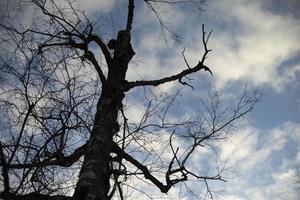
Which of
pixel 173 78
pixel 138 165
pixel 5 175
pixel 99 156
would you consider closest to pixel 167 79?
pixel 173 78

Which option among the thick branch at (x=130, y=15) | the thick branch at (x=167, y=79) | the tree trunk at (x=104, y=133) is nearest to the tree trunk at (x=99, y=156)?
the tree trunk at (x=104, y=133)

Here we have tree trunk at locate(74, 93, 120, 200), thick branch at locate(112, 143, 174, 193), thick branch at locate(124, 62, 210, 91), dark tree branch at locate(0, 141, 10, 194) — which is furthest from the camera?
thick branch at locate(124, 62, 210, 91)

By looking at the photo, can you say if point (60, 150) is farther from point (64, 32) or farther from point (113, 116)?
point (64, 32)

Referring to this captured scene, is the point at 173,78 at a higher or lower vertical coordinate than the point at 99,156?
higher

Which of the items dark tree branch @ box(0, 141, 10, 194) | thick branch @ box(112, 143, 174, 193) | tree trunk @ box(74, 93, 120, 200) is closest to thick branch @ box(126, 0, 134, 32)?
tree trunk @ box(74, 93, 120, 200)

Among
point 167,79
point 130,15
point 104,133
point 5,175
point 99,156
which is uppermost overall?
point 130,15

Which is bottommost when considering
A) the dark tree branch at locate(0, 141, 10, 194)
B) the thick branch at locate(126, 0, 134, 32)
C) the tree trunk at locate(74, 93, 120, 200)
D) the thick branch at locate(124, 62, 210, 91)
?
the dark tree branch at locate(0, 141, 10, 194)

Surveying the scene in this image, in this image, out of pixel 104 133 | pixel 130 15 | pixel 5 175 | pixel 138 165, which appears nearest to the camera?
pixel 5 175

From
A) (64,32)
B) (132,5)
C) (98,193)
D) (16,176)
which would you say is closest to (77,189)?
(98,193)

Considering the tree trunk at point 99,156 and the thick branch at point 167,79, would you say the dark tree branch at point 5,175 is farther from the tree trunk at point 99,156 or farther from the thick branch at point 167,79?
the thick branch at point 167,79

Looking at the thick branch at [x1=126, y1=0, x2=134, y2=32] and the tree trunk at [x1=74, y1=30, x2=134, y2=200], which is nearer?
the tree trunk at [x1=74, y1=30, x2=134, y2=200]

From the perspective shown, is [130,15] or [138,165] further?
[130,15]

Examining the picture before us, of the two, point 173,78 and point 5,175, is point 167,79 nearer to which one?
point 173,78

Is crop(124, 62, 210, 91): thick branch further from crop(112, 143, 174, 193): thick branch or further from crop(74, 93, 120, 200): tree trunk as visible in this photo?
crop(112, 143, 174, 193): thick branch
